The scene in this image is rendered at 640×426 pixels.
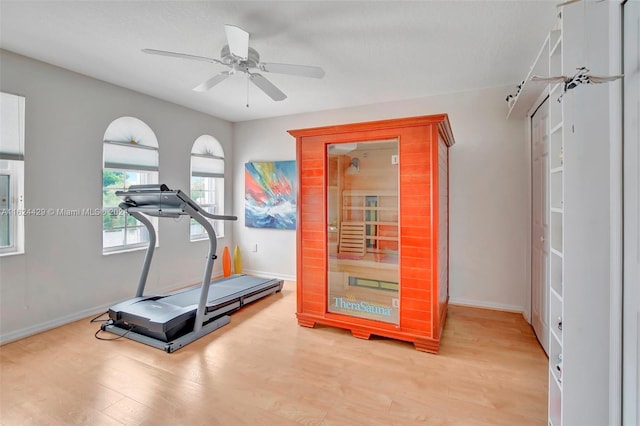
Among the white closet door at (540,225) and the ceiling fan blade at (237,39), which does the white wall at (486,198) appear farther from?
the ceiling fan blade at (237,39)

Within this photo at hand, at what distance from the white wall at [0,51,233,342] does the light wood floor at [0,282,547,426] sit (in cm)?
34

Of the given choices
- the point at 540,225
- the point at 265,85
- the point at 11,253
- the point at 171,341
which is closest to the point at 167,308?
the point at 171,341

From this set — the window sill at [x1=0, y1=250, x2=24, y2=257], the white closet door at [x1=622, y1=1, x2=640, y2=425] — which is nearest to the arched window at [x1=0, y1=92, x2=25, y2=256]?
the window sill at [x1=0, y1=250, x2=24, y2=257]

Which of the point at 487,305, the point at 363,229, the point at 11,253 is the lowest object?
the point at 487,305

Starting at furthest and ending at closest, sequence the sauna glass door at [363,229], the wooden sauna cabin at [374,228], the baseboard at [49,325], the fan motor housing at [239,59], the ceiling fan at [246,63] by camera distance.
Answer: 1. the sauna glass door at [363,229]
2. the baseboard at [49,325]
3. the wooden sauna cabin at [374,228]
4. the fan motor housing at [239,59]
5. the ceiling fan at [246,63]

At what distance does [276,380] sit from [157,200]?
1.91 m

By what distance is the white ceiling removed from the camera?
2055 millimetres

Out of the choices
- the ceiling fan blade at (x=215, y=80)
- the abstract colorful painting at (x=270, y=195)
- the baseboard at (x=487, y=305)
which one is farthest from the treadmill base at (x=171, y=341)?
the baseboard at (x=487, y=305)

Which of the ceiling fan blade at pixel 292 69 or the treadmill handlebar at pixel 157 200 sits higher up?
the ceiling fan blade at pixel 292 69

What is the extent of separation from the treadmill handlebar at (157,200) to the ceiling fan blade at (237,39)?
1.24m

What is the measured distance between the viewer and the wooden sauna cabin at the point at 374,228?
8.25 feet

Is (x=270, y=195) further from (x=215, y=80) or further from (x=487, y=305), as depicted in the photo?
(x=487, y=305)

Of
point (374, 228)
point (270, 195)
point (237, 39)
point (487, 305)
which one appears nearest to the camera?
point (237, 39)

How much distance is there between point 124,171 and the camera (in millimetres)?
3615
